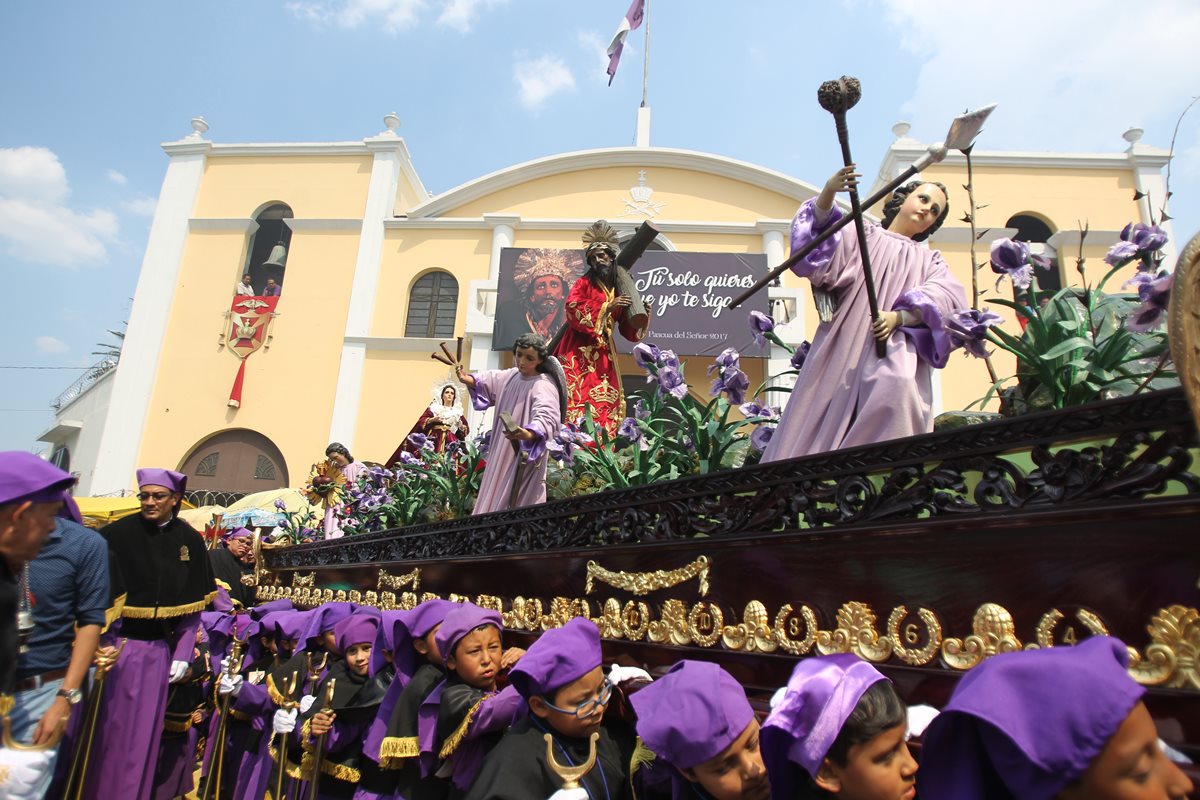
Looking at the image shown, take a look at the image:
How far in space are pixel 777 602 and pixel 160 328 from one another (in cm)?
1738

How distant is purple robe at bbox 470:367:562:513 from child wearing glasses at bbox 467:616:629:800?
195cm

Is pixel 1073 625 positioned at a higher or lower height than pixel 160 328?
lower

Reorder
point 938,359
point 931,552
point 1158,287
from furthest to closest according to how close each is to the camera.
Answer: point 938,359, point 1158,287, point 931,552

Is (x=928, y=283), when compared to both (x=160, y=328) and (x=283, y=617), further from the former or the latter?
(x=160, y=328)

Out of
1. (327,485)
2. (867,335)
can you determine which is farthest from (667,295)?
(867,335)

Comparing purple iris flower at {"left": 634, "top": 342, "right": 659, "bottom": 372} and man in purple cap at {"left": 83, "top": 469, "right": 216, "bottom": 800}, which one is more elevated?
purple iris flower at {"left": 634, "top": 342, "right": 659, "bottom": 372}

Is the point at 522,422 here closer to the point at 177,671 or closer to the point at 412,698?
the point at 412,698

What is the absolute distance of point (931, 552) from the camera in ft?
5.73

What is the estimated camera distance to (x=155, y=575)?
4.60 meters

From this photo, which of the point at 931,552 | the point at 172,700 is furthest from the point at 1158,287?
the point at 172,700

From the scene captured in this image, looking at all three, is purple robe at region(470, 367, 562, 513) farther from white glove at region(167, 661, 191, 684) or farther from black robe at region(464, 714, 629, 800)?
white glove at region(167, 661, 191, 684)

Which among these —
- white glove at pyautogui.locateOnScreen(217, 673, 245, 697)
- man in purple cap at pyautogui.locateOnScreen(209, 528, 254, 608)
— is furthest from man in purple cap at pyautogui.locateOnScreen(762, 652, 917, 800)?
man in purple cap at pyautogui.locateOnScreen(209, 528, 254, 608)

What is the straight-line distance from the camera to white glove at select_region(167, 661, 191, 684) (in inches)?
184

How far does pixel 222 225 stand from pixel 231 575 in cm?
1147
